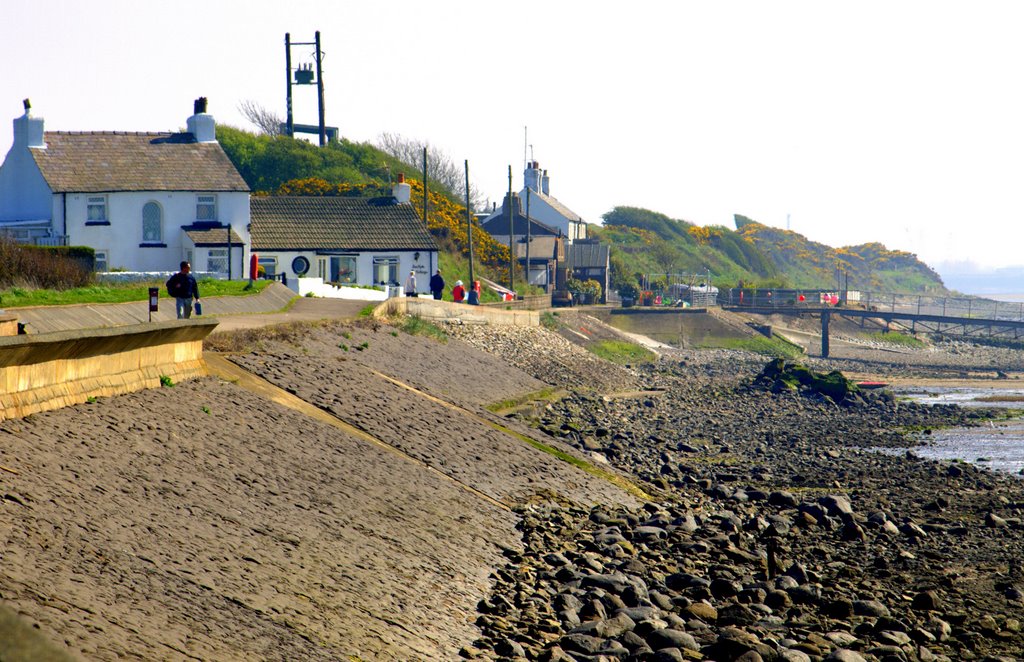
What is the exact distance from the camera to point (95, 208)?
4512 cm

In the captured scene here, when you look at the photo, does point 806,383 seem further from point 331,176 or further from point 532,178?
point 532,178

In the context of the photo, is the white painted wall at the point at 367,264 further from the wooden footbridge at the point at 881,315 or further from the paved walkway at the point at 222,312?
the wooden footbridge at the point at 881,315

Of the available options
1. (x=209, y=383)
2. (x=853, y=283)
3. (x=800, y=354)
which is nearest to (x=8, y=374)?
(x=209, y=383)

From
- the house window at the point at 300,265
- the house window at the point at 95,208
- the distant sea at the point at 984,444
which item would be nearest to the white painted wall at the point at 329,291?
the house window at the point at 300,265

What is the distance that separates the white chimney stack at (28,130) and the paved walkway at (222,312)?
13.4 m

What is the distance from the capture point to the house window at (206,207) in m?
47.3

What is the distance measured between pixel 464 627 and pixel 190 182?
3829 cm

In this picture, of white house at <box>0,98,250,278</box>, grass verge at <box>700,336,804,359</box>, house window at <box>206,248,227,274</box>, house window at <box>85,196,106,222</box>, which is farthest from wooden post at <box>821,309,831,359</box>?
house window at <box>85,196,106,222</box>

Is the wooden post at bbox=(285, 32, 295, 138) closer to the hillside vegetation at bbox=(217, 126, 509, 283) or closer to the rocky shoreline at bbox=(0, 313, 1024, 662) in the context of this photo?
the hillside vegetation at bbox=(217, 126, 509, 283)

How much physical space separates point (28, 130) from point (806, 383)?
33.4m

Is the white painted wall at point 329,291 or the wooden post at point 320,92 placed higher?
the wooden post at point 320,92

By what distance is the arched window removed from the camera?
46219 millimetres

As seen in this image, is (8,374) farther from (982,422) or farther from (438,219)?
(438,219)

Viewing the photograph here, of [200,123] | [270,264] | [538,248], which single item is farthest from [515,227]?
[200,123]
